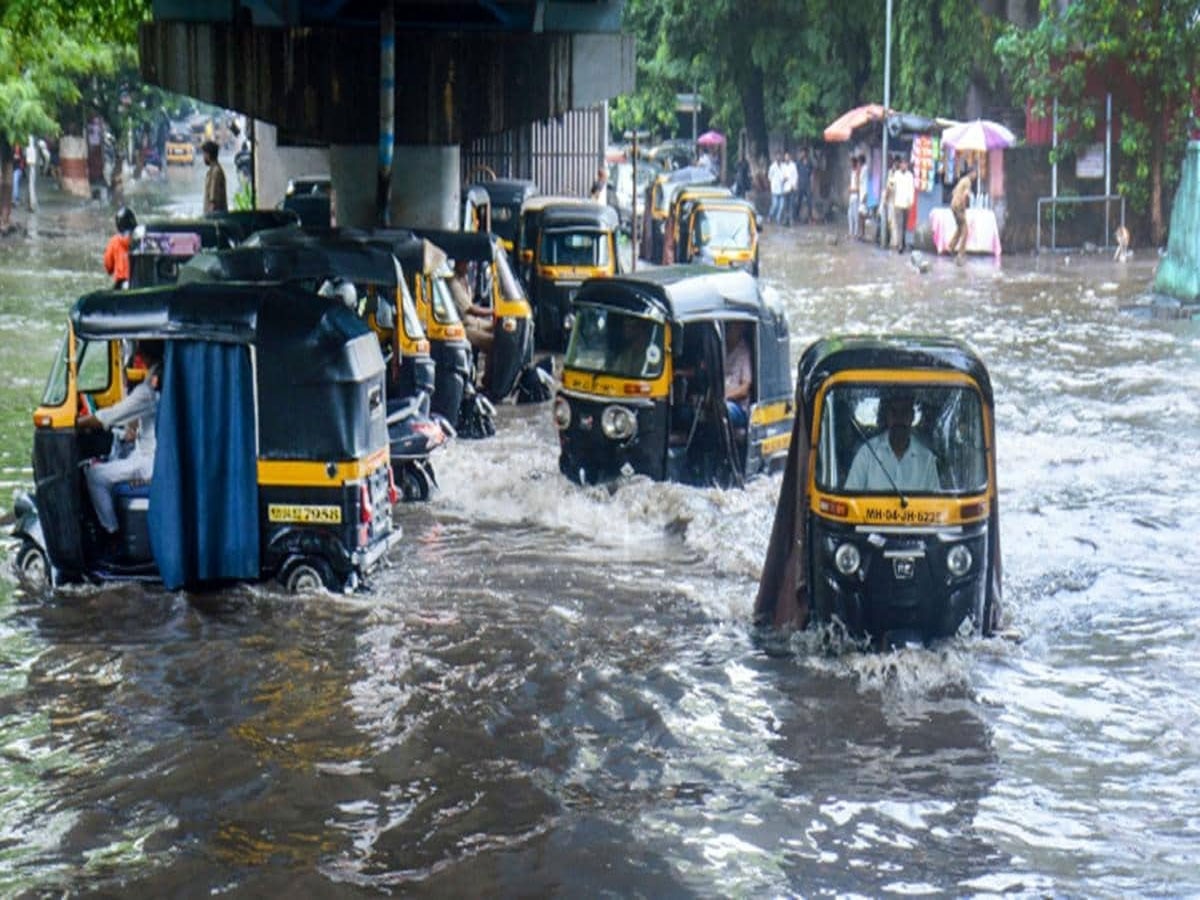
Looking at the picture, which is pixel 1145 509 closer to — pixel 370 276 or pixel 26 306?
pixel 370 276

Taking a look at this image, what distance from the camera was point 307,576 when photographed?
A: 13.0 metres

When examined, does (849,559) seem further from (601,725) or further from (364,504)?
(364,504)

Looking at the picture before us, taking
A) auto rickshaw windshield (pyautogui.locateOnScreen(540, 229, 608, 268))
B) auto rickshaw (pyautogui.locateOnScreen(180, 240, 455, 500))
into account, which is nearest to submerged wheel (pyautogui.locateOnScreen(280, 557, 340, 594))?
auto rickshaw (pyautogui.locateOnScreen(180, 240, 455, 500))

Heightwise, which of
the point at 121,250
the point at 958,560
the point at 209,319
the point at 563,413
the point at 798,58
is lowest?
the point at 958,560

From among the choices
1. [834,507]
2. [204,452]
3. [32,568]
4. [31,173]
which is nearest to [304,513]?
[204,452]

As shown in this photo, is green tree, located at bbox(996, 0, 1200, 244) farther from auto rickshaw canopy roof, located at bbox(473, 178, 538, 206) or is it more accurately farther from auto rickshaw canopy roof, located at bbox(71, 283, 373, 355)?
auto rickshaw canopy roof, located at bbox(71, 283, 373, 355)

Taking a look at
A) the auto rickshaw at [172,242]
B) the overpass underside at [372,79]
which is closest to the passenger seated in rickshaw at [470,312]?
the overpass underside at [372,79]

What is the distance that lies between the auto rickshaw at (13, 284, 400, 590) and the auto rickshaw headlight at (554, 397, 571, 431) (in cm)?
383

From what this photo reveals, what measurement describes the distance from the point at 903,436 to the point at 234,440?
4.30m

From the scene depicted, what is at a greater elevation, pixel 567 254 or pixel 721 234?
pixel 721 234

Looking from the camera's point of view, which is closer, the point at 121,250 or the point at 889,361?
the point at 889,361

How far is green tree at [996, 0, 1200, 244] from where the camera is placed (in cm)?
3631

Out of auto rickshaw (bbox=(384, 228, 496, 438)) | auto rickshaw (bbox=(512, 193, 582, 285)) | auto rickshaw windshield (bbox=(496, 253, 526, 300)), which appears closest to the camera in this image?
auto rickshaw (bbox=(384, 228, 496, 438))

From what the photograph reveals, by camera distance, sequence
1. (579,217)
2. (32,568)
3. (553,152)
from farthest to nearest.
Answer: (553,152), (579,217), (32,568)
